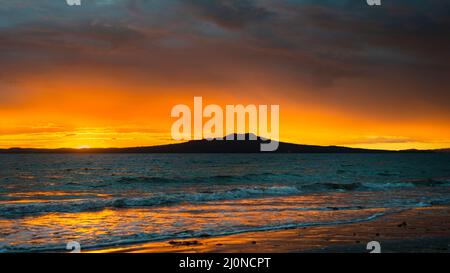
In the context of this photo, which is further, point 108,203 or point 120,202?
point 120,202

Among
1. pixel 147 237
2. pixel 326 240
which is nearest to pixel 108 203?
pixel 147 237

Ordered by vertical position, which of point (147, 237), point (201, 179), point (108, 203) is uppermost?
point (147, 237)

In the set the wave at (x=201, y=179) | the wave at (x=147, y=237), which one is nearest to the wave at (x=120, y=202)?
the wave at (x=147, y=237)

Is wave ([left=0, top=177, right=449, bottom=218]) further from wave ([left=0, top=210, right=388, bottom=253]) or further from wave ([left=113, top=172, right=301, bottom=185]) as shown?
wave ([left=113, top=172, right=301, bottom=185])

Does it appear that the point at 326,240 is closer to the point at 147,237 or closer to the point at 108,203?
the point at 147,237

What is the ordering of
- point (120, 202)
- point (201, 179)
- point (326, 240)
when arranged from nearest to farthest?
point (326, 240)
point (120, 202)
point (201, 179)

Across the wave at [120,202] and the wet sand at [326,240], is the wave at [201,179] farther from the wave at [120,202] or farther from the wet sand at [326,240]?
the wet sand at [326,240]

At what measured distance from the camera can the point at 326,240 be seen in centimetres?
1362

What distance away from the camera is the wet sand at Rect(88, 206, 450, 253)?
40.5 ft

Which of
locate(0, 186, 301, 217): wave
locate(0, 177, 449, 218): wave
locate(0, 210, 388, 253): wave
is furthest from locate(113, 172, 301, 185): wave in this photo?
locate(0, 210, 388, 253): wave
